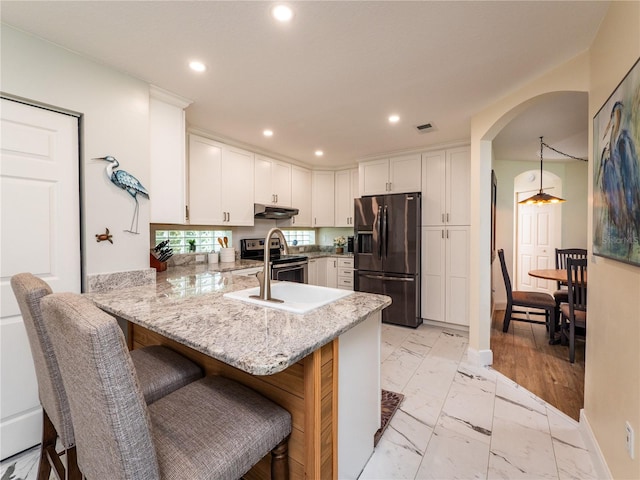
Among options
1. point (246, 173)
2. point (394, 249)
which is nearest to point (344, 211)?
point (394, 249)

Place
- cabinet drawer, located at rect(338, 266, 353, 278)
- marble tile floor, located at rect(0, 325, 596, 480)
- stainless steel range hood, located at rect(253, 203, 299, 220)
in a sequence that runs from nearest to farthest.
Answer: marble tile floor, located at rect(0, 325, 596, 480)
stainless steel range hood, located at rect(253, 203, 299, 220)
cabinet drawer, located at rect(338, 266, 353, 278)

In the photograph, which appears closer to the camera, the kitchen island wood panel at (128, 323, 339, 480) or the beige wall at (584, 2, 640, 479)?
the kitchen island wood panel at (128, 323, 339, 480)

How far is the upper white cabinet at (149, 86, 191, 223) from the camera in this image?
228 centimetres

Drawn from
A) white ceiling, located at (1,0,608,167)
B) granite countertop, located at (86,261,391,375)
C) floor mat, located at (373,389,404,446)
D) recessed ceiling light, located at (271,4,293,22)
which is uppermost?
white ceiling, located at (1,0,608,167)

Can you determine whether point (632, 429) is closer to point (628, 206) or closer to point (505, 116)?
point (628, 206)

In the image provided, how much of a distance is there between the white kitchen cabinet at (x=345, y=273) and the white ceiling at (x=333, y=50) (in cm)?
225

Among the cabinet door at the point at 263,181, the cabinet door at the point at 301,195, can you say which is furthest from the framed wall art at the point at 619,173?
the cabinet door at the point at 301,195

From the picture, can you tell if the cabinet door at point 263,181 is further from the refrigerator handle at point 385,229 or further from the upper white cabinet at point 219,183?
the refrigerator handle at point 385,229

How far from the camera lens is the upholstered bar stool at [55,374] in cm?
102

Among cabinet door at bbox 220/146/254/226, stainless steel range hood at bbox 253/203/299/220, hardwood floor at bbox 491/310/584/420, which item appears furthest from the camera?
stainless steel range hood at bbox 253/203/299/220

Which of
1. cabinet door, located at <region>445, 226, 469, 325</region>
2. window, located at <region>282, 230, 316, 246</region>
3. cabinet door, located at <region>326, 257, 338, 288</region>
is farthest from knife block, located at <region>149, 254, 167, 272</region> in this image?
cabinet door, located at <region>445, 226, 469, 325</region>

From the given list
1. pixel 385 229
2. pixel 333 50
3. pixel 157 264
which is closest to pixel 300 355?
pixel 333 50

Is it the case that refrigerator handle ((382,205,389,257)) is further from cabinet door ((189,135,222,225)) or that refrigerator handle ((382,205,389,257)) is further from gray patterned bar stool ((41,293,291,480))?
gray patterned bar stool ((41,293,291,480))

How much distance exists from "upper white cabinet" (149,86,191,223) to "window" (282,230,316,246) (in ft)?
8.17
